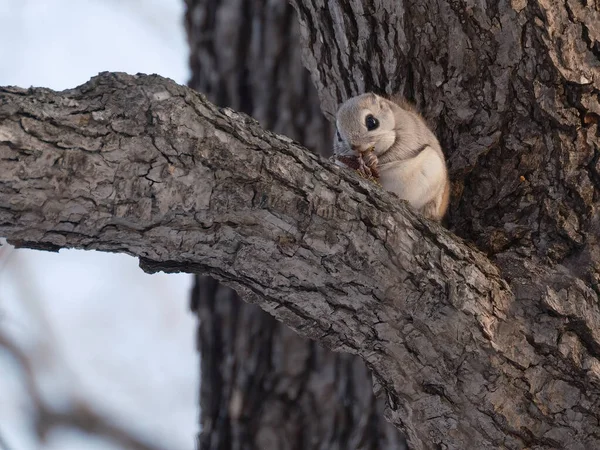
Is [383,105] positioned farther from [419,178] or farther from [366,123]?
[419,178]

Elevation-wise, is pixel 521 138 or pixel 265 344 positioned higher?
pixel 521 138

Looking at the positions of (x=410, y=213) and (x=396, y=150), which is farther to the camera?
(x=396, y=150)

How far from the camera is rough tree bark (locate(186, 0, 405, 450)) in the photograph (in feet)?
11.2

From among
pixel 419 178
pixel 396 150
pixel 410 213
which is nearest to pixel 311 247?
pixel 410 213

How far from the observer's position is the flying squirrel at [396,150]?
2266 millimetres

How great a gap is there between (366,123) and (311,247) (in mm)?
793

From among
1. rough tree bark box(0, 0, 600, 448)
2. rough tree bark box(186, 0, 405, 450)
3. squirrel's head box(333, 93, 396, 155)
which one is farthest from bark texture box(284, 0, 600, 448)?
rough tree bark box(186, 0, 405, 450)

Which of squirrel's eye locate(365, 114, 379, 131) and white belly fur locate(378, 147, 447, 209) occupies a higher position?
squirrel's eye locate(365, 114, 379, 131)

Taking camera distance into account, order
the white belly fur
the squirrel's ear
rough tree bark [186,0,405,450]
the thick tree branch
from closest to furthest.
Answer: the thick tree branch → the white belly fur → the squirrel's ear → rough tree bark [186,0,405,450]

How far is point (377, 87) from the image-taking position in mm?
2557

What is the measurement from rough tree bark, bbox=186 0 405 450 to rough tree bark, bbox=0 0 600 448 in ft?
3.32

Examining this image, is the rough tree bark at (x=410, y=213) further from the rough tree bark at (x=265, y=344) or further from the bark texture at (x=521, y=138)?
the rough tree bark at (x=265, y=344)

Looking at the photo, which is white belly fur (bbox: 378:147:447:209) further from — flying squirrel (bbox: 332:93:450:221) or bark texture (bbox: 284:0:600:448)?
bark texture (bbox: 284:0:600:448)

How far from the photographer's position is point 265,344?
138 inches
